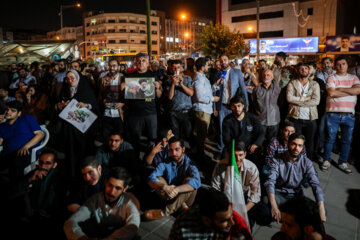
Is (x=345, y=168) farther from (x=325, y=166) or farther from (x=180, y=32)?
(x=180, y=32)

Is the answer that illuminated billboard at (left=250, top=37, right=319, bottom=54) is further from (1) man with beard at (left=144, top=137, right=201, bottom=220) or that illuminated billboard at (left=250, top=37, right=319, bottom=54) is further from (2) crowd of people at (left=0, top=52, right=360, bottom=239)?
(1) man with beard at (left=144, top=137, right=201, bottom=220)

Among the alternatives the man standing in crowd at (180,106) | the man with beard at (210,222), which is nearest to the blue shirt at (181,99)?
the man standing in crowd at (180,106)

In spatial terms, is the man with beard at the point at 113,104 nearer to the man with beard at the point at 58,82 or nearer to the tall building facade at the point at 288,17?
the man with beard at the point at 58,82

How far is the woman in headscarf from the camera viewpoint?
15.6 ft

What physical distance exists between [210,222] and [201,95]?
327cm

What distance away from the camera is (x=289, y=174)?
12.4ft

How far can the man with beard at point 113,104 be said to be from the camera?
200 inches

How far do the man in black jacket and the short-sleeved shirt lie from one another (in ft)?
11.3

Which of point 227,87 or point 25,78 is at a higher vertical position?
point 25,78

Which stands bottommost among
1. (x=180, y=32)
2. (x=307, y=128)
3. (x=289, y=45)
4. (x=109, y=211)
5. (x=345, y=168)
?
(x=345, y=168)

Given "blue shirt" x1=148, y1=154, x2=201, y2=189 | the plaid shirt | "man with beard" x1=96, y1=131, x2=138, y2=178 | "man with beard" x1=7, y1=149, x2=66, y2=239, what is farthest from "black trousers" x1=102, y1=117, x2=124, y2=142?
the plaid shirt

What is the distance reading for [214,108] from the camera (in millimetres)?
5930

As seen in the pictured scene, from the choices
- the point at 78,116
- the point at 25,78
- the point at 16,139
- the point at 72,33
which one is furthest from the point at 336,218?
the point at 72,33

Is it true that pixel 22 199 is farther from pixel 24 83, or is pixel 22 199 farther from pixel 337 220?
pixel 24 83
